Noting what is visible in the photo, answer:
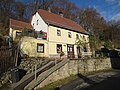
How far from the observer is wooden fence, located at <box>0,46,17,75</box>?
16.0 m

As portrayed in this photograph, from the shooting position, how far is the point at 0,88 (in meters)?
12.7

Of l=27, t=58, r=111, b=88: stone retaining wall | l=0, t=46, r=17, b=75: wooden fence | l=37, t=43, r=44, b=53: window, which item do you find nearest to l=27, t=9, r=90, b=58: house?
l=37, t=43, r=44, b=53: window

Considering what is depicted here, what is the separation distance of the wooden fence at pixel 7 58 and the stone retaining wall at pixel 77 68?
15.4ft

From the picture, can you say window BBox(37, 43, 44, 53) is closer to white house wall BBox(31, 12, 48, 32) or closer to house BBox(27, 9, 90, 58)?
house BBox(27, 9, 90, 58)

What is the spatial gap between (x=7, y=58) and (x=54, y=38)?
398 inches

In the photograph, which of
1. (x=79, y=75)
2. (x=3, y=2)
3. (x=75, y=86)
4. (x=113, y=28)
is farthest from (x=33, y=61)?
(x=113, y=28)

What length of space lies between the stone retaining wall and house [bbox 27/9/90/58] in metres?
3.78

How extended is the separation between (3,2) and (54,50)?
23.4 m

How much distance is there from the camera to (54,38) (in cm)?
2570

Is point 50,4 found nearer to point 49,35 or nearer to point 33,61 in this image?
point 49,35

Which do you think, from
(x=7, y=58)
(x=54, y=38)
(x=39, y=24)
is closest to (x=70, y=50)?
(x=54, y=38)

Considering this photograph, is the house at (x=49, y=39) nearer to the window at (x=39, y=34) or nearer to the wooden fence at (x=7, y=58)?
the window at (x=39, y=34)

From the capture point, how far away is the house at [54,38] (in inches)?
958

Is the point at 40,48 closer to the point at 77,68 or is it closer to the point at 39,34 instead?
the point at 39,34
